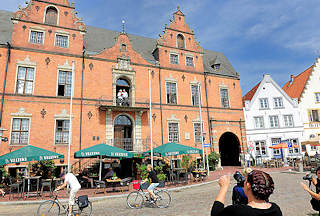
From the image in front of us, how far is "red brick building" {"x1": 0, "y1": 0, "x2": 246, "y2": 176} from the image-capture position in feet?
55.7

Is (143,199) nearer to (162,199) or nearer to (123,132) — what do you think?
(162,199)

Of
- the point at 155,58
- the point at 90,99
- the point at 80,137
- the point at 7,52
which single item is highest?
the point at 155,58

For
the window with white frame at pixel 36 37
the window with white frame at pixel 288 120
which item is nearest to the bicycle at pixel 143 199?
Result: the window with white frame at pixel 36 37

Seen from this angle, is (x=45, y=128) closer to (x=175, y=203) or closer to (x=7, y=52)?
(x=7, y=52)

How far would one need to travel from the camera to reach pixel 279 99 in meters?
28.2

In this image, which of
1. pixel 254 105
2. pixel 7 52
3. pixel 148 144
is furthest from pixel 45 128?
pixel 254 105

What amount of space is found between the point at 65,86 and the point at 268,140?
23.9 meters

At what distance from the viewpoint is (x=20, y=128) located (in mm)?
16406

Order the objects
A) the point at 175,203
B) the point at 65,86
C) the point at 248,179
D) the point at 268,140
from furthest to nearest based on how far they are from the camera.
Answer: the point at 268,140, the point at 65,86, the point at 175,203, the point at 248,179

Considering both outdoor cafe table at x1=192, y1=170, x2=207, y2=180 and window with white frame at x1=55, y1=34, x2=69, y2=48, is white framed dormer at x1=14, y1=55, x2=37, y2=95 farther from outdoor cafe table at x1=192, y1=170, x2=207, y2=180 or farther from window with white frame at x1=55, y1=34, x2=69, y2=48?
outdoor cafe table at x1=192, y1=170, x2=207, y2=180

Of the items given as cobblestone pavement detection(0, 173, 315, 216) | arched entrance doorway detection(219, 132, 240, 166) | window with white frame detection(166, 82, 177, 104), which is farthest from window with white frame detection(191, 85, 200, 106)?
cobblestone pavement detection(0, 173, 315, 216)

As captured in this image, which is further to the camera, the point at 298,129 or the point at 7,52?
the point at 298,129

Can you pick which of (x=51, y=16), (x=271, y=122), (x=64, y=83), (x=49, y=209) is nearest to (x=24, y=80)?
(x=64, y=83)

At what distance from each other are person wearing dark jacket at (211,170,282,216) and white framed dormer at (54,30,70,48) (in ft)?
66.0
